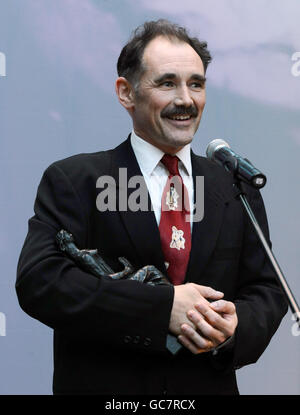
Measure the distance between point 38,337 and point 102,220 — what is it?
1.20 m

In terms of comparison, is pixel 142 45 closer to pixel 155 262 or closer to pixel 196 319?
pixel 155 262

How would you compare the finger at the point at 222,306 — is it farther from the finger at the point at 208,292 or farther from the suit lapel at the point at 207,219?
the suit lapel at the point at 207,219

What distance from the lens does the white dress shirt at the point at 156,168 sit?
83.1 inches

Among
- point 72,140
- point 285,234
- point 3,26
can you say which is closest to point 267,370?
point 285,234

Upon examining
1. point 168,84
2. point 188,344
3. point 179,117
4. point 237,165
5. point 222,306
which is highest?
point 168,84

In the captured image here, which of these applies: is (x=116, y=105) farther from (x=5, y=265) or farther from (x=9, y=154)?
(x=5, y=265)

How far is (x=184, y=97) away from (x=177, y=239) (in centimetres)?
43

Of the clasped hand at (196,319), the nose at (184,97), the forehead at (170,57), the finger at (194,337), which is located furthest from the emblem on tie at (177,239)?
the forehead at (170,57)

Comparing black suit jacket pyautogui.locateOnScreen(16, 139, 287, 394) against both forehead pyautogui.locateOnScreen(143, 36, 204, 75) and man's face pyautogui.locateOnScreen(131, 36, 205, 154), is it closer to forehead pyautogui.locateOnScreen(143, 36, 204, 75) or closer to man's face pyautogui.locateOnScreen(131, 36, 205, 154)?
man's face pyautogui.locateOnScreen(131, 36, 205, 154)

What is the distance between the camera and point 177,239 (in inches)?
80.3

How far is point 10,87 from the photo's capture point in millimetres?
3029

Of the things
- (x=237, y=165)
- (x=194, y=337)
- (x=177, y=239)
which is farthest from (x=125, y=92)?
(x=194, y=337)

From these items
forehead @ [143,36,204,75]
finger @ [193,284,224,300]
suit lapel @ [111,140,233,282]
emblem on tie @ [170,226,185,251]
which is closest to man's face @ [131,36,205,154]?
forehead @ [143,36,204,75]

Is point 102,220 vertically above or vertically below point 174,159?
below
